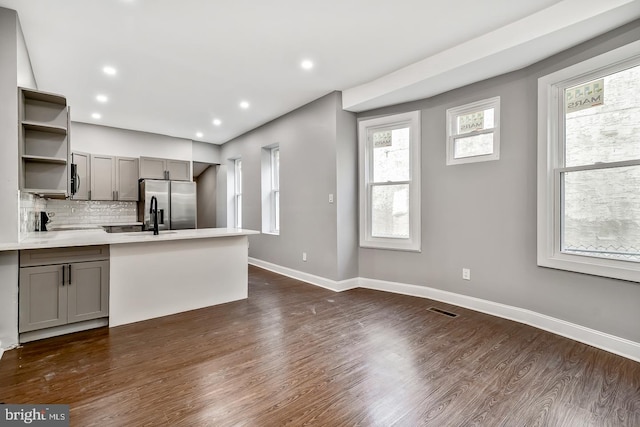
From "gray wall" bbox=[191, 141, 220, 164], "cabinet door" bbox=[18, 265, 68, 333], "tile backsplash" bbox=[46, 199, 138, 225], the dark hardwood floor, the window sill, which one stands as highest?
"gray wall" bbox=[191, 141, 220, 164]

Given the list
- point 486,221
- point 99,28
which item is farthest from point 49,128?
point 486,221

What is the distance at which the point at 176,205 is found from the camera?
5883mm

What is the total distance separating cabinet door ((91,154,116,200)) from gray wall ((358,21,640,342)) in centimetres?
512

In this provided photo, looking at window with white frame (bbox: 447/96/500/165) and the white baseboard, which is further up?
window with white frame (bbox: 447/96/500/165)

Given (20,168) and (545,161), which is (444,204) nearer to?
(545,161)

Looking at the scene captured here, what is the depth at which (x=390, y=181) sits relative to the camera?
402 centimetres

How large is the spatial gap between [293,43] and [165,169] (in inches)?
174

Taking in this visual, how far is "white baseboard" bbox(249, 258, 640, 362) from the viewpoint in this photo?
2.31 meters

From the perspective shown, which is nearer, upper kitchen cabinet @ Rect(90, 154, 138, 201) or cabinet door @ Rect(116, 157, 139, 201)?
upper kitchen cabinet @ Rect(90, 154, 138, 201)

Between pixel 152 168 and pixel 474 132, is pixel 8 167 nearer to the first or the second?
pixel 152 168

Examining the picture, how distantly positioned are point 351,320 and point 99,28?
358 cm

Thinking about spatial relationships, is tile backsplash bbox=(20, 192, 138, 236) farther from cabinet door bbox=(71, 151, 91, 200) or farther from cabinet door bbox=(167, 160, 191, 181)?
cabinet door bbox=(167, 160, 191, 181)

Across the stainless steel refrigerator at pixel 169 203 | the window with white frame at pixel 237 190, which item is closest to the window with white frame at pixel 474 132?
the window with white frame at pixel 237 190

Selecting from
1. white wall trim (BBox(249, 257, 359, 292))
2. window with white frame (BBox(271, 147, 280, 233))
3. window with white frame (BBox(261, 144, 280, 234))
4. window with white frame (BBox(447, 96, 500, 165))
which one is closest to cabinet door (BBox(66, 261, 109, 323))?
white wall trim (BBox(249, 257, 359, 292))
